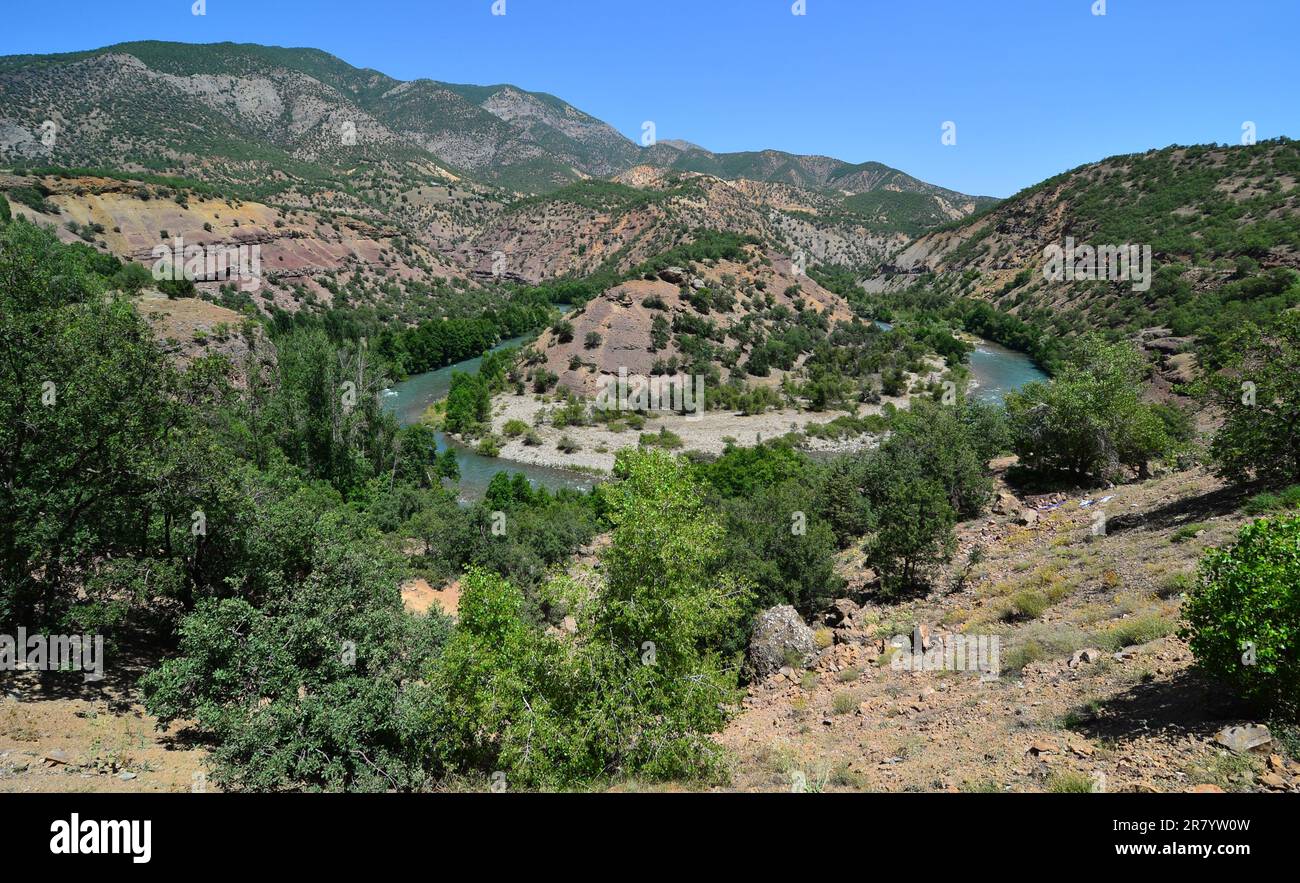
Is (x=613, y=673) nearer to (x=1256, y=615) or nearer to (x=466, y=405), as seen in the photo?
(x=1256, y=615)

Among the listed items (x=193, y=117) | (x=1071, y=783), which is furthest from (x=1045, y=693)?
(x=193, y=117)

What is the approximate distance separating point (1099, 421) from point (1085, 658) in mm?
13816

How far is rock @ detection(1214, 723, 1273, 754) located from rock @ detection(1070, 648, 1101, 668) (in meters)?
4.13

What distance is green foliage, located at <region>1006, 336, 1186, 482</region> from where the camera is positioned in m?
22.2

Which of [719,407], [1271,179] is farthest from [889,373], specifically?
[1271,179]

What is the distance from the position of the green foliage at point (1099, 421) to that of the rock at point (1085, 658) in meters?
13.5

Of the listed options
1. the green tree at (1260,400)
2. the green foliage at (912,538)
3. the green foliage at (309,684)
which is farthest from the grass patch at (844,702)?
the green tree at (1260,400)

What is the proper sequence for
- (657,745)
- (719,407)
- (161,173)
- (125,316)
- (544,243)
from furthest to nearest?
(544,243)
(161,173)
(719,407)
(125,316)
(657,745)

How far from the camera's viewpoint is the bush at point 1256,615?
7051mm

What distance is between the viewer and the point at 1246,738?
7.00 meters
